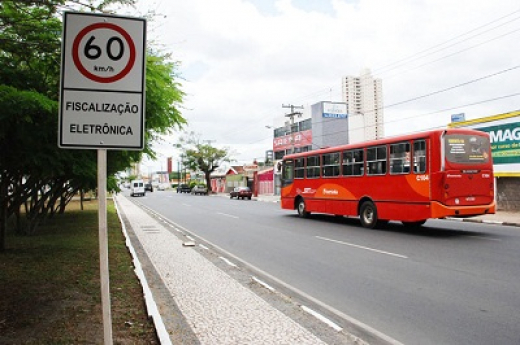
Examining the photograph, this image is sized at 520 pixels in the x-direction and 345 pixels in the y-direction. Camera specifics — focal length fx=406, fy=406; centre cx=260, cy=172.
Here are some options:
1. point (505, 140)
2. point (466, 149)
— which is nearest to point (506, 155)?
point (505, 140)

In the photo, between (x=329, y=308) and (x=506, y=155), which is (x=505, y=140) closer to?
(x=506, y=155)

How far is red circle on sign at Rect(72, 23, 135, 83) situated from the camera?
3230mm

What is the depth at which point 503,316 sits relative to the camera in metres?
5.13

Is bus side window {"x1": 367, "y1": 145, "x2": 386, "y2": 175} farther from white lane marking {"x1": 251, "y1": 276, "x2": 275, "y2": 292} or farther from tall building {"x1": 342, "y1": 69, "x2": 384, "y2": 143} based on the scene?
tall building {"x1": 342, "y1": 69, "x2": 384, "y2": 143}

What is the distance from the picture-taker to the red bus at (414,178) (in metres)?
12.1

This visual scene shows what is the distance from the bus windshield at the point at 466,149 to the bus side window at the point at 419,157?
66 cm

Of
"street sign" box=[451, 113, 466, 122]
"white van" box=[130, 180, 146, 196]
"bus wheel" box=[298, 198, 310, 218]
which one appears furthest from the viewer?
"white van" box=[130, 180, 146, 196]

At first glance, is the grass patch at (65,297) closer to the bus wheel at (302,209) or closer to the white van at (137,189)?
the bus wheel at (302,209)

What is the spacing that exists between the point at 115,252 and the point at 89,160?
284 centimetres

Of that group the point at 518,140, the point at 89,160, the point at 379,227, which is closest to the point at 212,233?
the point at 379,227

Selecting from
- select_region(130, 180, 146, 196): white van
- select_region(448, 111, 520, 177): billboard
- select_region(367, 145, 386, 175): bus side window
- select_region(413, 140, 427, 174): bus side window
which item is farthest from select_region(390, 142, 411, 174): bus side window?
select_region(130, 180, 146, 196): white van

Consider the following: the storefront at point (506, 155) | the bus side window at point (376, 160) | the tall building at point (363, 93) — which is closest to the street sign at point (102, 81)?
the bus side window at point (376, 160)

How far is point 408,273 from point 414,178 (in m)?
5.84

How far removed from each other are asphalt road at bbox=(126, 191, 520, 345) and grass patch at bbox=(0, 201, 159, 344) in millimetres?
2703
